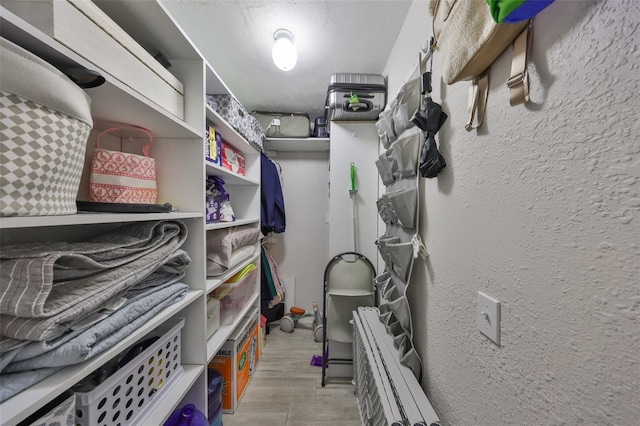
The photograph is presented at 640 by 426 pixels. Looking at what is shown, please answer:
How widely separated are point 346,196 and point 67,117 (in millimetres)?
1515

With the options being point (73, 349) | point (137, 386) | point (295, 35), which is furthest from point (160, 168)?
point (295, 35)

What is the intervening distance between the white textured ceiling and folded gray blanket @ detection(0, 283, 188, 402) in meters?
1.47

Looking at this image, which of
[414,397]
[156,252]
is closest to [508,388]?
[414,397]

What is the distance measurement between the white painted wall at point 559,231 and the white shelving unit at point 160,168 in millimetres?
1009

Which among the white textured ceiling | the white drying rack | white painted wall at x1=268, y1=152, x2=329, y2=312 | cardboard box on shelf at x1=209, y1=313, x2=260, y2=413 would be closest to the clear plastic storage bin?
cardboard box on shelf at x1=209, y1=313, x2=260, y2=413

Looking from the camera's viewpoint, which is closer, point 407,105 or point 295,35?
point 407,105

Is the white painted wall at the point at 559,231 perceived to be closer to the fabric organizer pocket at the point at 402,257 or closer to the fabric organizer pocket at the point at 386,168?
the fabric organizer pocket at the point at 402,257

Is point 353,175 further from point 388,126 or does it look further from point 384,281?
point 384,281

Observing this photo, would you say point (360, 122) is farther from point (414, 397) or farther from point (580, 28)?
point (414, 397)

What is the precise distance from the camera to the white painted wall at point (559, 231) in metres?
0.32

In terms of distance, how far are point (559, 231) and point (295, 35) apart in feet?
5.16

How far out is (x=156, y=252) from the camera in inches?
30.0

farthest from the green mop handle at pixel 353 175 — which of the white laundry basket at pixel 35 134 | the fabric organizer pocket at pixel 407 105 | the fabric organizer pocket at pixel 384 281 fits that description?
the white laundry basket at pixel 35 134

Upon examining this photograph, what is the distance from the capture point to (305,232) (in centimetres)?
254
